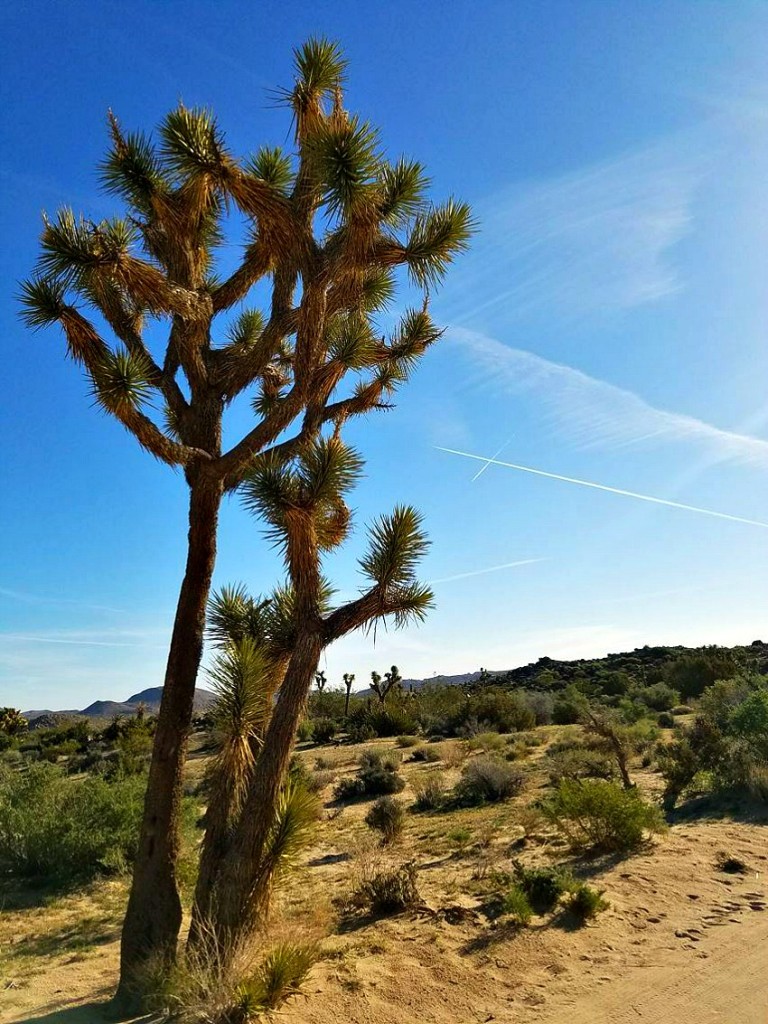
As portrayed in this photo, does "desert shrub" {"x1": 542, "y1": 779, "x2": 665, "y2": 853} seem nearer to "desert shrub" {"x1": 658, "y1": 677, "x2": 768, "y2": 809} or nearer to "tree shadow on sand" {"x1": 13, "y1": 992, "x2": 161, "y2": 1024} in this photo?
"desert shrub" {"x1": 658, "y1": 677, "x2": 768, "y2": 809}

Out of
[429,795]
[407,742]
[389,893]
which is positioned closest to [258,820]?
[389,893]

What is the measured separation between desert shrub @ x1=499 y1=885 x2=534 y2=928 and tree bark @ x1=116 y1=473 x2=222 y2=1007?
3.06m

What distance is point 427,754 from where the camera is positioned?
19.7m

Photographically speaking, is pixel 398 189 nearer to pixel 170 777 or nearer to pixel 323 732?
pixel 170 777

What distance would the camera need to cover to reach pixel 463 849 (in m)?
9.88

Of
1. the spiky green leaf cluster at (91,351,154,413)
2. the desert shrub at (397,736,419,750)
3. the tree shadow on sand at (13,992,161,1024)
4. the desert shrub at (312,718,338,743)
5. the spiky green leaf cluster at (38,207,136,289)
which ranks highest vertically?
the spiky green leaf cluster at (38,207,136,289)

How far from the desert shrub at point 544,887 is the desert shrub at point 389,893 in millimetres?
1149

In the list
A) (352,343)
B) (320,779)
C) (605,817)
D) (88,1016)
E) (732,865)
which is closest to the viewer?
(88,1016)

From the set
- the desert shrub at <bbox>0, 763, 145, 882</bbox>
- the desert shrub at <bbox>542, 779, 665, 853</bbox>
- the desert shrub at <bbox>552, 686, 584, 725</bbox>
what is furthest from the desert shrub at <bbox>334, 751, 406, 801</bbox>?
the desert shrub at <bbox>552, 686, 584, 725</bbox>

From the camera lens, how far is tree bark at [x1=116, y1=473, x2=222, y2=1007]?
19.3 ft

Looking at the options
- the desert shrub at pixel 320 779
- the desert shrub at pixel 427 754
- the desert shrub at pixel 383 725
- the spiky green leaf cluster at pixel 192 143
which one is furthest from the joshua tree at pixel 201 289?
the desert shrub at pixel 383 725

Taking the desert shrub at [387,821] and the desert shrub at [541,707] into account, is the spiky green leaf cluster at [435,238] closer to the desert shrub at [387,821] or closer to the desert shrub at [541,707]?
the desert shrub at [387,821]

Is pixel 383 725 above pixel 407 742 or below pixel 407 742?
above

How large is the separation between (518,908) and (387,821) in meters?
5.09
